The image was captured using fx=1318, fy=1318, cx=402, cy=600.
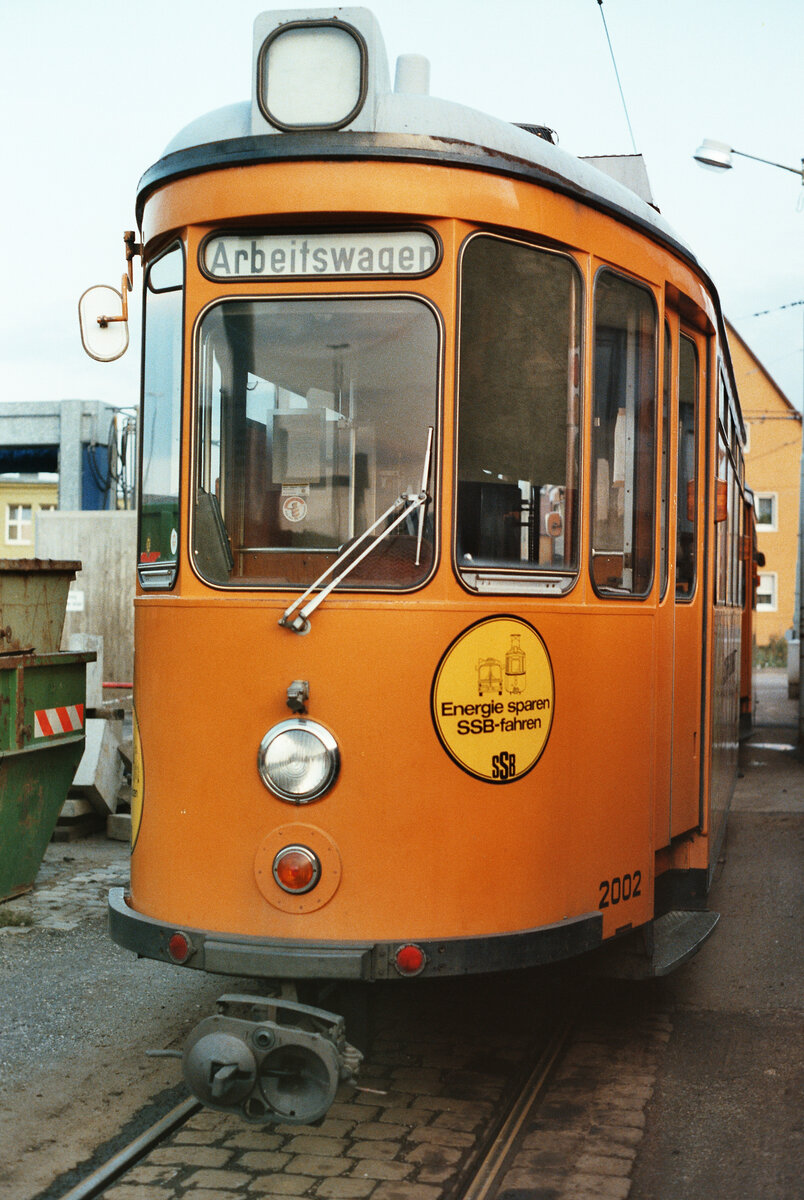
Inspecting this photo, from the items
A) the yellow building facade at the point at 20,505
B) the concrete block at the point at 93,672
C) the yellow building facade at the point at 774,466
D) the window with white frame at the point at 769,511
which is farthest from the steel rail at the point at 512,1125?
the yellow building facade at the point at 20,505

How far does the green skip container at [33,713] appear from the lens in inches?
281

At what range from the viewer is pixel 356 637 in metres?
3.83

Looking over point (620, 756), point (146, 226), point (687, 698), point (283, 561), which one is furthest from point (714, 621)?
point (146, 226)

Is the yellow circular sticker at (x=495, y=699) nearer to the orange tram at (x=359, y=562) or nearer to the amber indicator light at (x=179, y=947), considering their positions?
the orange tram at (x=359, y=562)

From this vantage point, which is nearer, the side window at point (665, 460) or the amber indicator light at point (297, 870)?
the amber indicator light at point (297, 870)

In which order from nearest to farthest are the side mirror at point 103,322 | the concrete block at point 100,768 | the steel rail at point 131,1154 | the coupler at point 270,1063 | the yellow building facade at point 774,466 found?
the coupler at point 270,1063 → the steel rail at point 131,1154 → the side mirror at point 103,322 → the concrete block at point 100,768 → the yellow building facade at point 774,466

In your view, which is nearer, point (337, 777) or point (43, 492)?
point (337, 777)

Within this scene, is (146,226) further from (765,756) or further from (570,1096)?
(765,756)

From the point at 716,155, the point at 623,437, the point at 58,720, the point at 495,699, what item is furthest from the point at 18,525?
the point at 495,699

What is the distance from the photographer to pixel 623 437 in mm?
4543

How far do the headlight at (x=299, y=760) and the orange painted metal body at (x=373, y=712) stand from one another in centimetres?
4

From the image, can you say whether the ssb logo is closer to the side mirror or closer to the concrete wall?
the side mirror

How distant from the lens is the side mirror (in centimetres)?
467

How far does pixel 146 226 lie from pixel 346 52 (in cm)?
94
